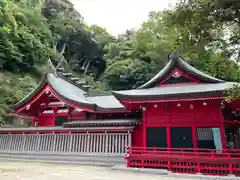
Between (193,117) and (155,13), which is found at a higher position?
(155,13)

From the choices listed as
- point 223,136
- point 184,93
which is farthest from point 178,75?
point 223,136

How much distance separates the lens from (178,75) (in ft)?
38.8

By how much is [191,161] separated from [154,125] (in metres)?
2.65

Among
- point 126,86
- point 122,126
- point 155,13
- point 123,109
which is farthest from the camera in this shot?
point 155,13

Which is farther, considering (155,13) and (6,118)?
(155,13)

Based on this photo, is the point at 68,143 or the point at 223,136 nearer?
the point at 223,136

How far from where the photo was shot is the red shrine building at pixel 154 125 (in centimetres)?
895

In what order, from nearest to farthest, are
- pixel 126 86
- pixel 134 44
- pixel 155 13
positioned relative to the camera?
pixel 126 86
pixel 134 44
pixel 155 13

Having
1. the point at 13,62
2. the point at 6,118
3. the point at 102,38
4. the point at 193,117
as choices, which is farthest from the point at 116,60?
the point at 193,117

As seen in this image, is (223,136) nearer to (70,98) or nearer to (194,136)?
(194,136)

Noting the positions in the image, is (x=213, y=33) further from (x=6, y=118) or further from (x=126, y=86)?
(x=126, y=86)

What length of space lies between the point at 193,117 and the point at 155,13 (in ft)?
116

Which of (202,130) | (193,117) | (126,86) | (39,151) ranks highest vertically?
(126,86)

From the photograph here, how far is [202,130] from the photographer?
9586 mm
